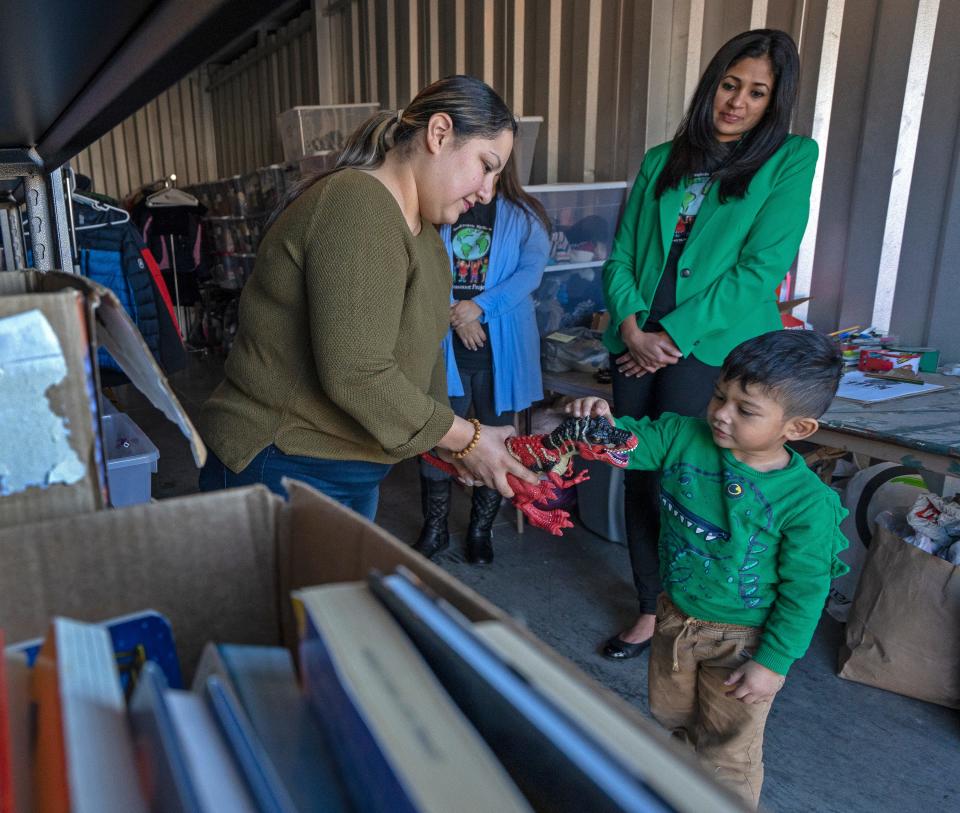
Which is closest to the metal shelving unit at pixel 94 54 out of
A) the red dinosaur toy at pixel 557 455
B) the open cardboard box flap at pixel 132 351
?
the open cardboard box flap at pixel 132 351

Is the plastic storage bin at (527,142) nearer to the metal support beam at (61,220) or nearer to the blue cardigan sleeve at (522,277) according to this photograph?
the blue cardigan sleeve at (522,277)

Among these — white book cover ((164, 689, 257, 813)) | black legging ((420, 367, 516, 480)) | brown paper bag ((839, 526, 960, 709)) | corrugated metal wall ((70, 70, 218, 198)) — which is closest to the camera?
white book cover ((164, 689, 257, 813))

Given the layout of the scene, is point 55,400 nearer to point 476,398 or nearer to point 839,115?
point 476,398

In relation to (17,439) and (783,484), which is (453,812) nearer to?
(17,439)

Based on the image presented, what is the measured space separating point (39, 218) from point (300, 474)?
69cm

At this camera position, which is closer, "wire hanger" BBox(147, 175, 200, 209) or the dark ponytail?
the dark ponytail

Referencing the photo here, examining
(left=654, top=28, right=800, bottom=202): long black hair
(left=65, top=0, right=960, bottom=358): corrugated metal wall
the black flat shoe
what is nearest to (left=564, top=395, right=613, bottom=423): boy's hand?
(left=654, top=28, right=800, bottom=202): long black hair

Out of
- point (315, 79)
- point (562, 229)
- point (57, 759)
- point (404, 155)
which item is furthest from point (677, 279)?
point (315, 79)

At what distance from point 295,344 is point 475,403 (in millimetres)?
2018

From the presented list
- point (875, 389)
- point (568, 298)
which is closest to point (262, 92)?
point (568, 298)

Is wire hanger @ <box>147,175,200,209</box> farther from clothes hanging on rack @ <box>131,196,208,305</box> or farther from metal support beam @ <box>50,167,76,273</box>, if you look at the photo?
metal support beam @ <box>50,167,76,273</box>

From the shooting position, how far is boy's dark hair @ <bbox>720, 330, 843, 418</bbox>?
1567 millimetres

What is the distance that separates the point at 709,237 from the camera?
2348 millimetres

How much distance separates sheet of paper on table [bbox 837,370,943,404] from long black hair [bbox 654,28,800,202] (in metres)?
0.72
